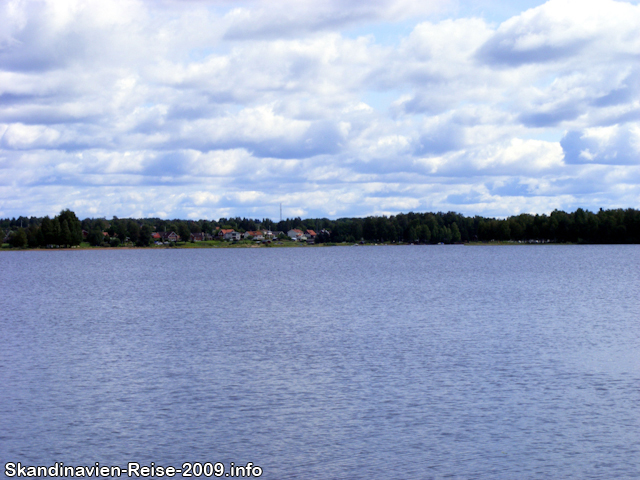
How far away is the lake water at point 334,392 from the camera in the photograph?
1755 centimetres

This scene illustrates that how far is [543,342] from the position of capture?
35.3m

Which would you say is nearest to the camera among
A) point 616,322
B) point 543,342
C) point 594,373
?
point 594,373

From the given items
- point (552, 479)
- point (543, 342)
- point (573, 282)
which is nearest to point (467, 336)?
point (543, 342)

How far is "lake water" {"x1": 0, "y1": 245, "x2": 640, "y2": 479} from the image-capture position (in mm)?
17547

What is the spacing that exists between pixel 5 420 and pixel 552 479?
52.3 ft

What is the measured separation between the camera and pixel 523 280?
87.7 m

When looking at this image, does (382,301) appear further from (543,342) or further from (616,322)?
(543,342)

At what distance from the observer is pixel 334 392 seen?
23.9 meters

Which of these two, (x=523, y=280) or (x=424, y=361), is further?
(x=523, y=280)

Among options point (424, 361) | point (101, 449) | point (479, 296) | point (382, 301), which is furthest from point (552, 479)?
point (479, 296)

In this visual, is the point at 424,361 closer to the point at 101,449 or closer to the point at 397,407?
the point at 397,407

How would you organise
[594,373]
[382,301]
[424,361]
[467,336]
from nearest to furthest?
[594,373]
[424,361]
[467,336]
[382,301]

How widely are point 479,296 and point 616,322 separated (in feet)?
68.4

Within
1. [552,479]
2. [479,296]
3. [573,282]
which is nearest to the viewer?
[552,479]
